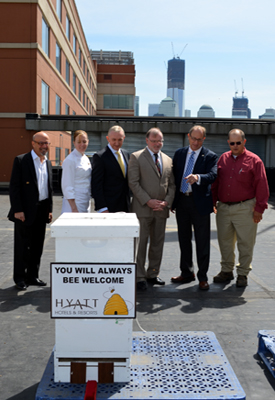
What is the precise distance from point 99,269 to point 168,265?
164 inches

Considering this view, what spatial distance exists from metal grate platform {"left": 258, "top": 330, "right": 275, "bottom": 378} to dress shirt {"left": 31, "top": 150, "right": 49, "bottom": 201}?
11.2 feet

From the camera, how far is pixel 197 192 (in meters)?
5.76

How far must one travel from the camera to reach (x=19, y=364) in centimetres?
354

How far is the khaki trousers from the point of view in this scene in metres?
5.88

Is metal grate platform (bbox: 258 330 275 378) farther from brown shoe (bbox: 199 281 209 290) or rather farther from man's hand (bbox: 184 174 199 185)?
man's hand (bbox: 184 174 199 185)

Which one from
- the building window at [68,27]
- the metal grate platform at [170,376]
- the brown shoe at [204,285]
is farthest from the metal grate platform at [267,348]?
the building window at [68,27]

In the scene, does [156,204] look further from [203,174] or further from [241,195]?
[241,195]

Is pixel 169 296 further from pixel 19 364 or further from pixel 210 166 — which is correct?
pixel 19 364

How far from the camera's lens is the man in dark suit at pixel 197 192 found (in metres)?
5.74

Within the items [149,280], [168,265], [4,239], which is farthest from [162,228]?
[4,239]

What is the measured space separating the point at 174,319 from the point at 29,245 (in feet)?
7.62

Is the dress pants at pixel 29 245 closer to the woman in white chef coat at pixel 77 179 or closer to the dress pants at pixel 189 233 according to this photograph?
the woman in white chef coat at pixel 77 179

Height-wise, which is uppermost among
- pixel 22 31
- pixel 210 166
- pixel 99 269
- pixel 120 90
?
pixel 120 90

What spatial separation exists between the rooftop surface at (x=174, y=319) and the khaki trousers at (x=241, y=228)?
1.28ft
